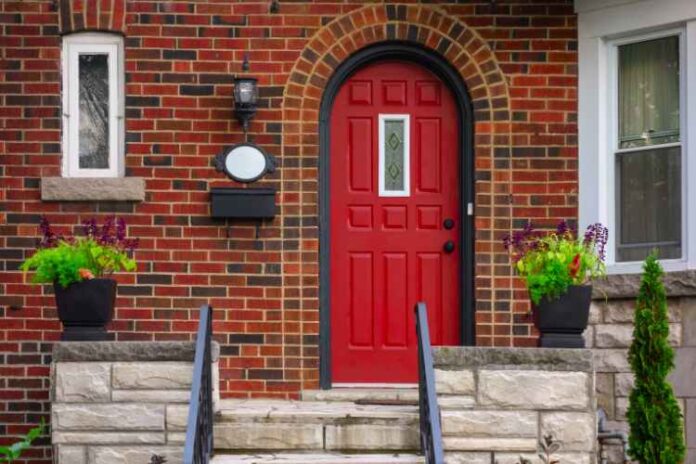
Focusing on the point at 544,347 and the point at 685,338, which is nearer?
the point at 544,347

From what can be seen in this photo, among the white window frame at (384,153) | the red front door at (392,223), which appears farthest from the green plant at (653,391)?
the white window frame at (384,153)

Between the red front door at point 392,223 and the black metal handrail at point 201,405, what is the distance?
1929 mm

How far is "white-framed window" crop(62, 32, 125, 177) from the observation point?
10.9 meters

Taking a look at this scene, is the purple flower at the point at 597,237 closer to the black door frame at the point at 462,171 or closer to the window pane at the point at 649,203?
the window pane at the point at 649,203

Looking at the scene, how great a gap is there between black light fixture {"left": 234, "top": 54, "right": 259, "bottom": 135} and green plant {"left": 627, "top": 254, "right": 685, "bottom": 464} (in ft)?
10.0

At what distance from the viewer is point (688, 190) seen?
10.3m

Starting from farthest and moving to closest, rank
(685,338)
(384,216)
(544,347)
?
1. (384,216)
2. (685,338)
3. (544,347)

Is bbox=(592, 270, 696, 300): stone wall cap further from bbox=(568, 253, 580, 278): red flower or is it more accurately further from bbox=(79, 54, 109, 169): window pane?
bbox=(79, 54, 109, 169): window pane

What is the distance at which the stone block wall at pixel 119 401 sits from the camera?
929 centimetres

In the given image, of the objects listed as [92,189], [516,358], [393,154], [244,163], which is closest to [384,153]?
[393,154]

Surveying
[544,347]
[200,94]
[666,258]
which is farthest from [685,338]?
[200,94]

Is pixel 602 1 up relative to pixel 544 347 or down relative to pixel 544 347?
up

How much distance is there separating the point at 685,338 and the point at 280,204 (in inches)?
117

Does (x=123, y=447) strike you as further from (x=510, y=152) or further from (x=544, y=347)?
(x=510, y=152)
